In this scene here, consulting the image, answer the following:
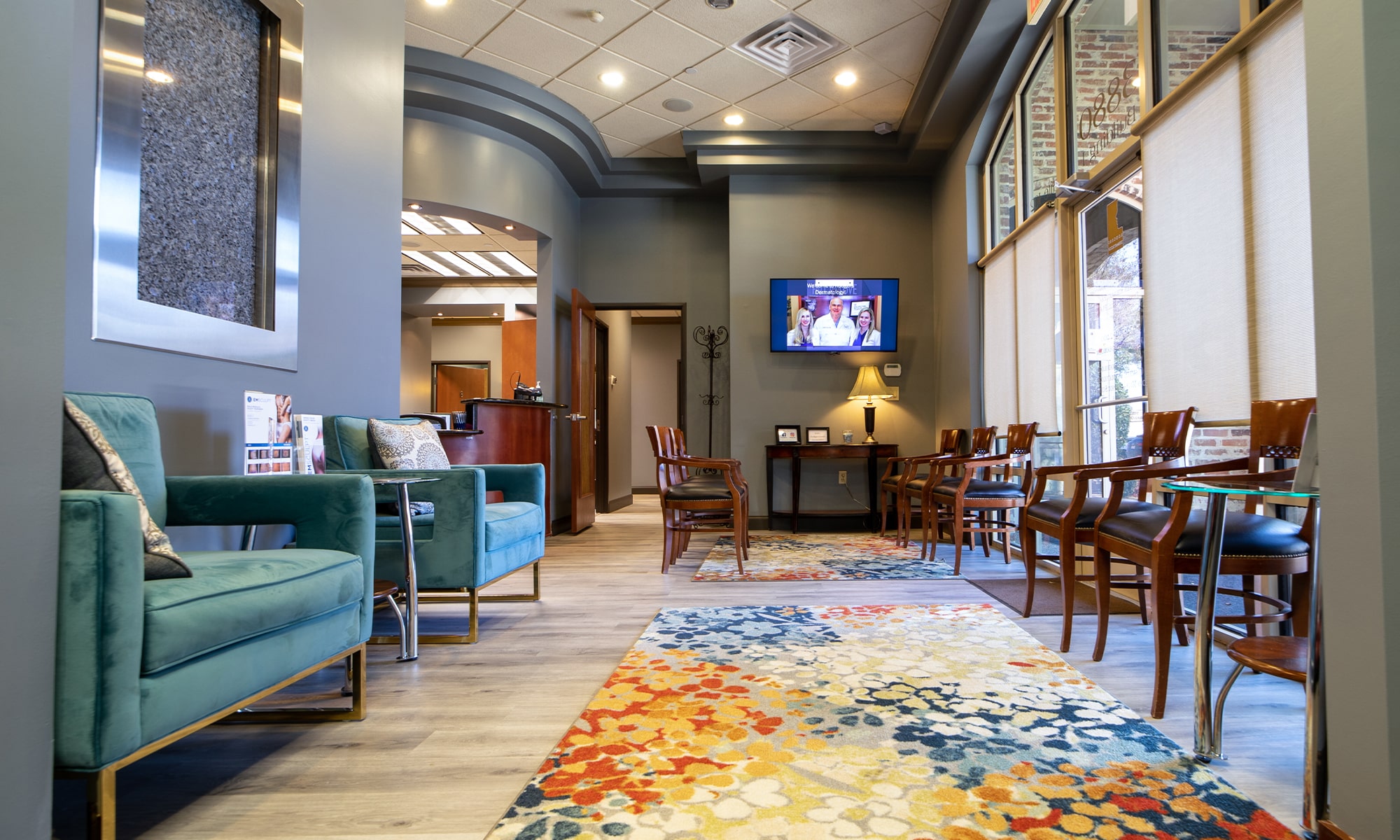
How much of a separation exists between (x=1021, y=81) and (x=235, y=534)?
5.14 metres

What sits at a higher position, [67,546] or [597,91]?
[597,91]

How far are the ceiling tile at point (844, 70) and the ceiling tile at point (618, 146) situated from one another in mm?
1811

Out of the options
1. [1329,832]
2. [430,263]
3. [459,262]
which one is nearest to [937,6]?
[1329,832]

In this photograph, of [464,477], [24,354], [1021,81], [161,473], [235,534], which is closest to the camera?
[24,354]

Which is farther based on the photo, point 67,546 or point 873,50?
point 873,50

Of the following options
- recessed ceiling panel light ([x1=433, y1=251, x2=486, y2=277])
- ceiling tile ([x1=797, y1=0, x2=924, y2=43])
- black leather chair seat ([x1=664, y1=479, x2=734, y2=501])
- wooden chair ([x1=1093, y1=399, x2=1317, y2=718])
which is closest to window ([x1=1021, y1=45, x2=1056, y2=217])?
ceiling tile ([x1=797, y1=0, x2=924, y2=43])

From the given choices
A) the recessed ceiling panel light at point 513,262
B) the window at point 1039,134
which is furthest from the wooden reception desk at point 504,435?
the window at point 1039,134

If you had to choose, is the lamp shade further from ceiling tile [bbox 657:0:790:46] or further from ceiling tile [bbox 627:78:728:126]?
ceiling tile [bbox 657:0:790:46]

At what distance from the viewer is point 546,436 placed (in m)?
5.89

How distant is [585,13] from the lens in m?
4.56

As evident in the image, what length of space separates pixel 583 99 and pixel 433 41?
4.00 feet

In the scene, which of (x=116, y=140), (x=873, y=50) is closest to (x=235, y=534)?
(x=116, y=140)

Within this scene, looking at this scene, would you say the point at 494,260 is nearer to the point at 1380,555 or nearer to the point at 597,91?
the point at 597,91

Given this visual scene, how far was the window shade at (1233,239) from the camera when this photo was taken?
235 centimetres
